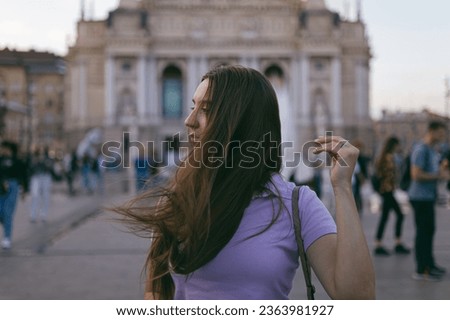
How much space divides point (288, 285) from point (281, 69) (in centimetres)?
5090

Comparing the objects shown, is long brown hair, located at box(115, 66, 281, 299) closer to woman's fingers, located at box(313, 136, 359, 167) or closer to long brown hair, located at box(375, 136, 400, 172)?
woman's fingers, located at box(313, 136, 359, 167)

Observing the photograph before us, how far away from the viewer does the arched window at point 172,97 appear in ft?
172

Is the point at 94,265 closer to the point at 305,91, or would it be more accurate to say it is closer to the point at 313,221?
the point at 313,221

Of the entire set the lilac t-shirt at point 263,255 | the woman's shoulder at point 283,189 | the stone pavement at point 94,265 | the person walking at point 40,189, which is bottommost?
the stone pavement at point 94,265

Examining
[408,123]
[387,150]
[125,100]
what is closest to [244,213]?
[387,150]

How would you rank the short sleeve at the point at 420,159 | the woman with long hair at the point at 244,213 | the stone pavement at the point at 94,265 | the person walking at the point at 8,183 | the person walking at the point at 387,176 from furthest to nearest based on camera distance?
the person walking at the point at 8,183 → the person walking at the point at 387,176 → the short sleeve at the point at 420,159 → the stone pavement at the point at 94,265 → the woman with long hair at the point at 244,213

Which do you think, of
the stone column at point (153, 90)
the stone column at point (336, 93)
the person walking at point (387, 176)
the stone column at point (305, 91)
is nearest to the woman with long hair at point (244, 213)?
the person walking at point (387, 176)

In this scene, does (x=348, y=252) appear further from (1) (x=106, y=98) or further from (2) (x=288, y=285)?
(1) (x=106, y=98)

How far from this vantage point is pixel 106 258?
8883mm

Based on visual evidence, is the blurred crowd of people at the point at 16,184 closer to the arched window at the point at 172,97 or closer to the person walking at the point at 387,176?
the person walking at the point at 387,176

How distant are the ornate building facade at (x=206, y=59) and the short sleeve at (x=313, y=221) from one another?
48272mm

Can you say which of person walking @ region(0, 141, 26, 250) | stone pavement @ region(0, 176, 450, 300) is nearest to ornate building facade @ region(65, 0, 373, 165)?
stone pavement @ region(0, 176, 450, 300)
